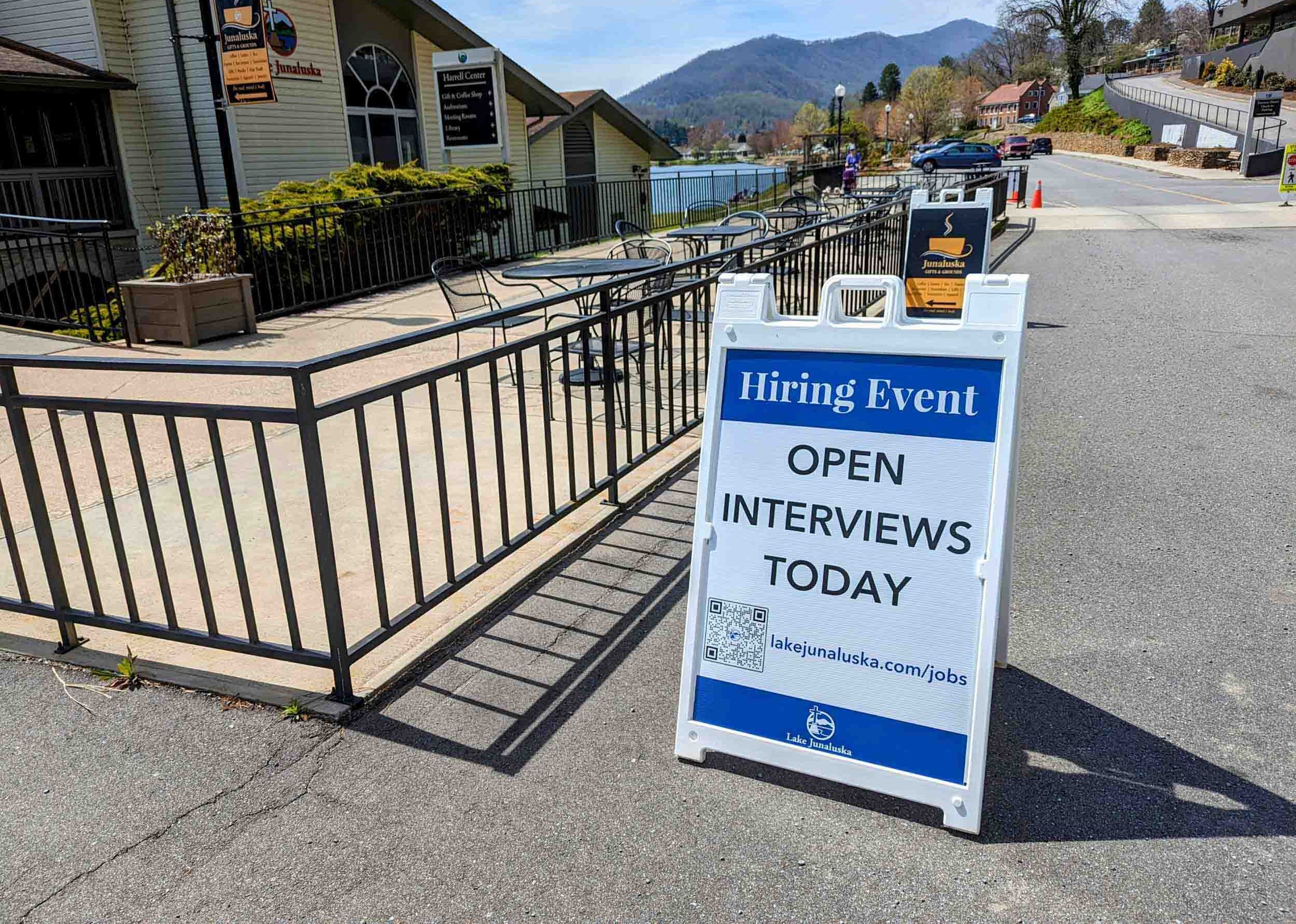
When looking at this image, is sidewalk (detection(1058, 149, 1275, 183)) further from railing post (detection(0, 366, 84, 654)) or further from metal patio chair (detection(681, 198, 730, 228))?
railing post (detection(0, 366, 84, 654))

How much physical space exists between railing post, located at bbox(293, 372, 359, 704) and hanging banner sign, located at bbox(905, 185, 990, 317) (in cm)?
587

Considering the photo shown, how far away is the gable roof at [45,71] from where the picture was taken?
13.7m

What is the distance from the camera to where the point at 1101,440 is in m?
6.07

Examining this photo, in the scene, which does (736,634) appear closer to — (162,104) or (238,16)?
(238,16)

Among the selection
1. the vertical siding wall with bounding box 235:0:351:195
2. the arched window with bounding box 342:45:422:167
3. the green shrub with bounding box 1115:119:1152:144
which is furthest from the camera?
the green shrub with bounding box 1115:119:1152:144

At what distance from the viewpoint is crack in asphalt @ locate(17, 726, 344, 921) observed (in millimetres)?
2443

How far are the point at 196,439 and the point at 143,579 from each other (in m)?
2.47

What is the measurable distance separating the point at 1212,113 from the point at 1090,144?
435 inches

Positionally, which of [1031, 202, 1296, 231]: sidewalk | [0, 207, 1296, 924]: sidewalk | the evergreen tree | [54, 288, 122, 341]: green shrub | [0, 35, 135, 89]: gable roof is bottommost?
[0, 207, 1296, 924]: sidewalk

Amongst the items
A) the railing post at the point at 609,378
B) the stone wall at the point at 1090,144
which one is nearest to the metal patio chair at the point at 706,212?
the railing post at the point at 609,378

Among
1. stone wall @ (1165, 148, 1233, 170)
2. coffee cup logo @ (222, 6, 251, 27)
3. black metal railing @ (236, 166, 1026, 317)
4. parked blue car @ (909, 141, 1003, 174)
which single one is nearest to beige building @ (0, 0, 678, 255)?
black metal railing @ (236, 166, 1026, 317)

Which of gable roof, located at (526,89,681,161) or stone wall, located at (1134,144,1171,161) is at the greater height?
gable roof, located at (526,89,681,161)

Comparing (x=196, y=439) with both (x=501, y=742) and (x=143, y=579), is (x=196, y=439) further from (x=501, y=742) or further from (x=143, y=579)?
(x=501, y=742)

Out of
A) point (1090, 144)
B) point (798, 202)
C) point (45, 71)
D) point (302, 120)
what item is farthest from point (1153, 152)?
point (45, 71)
